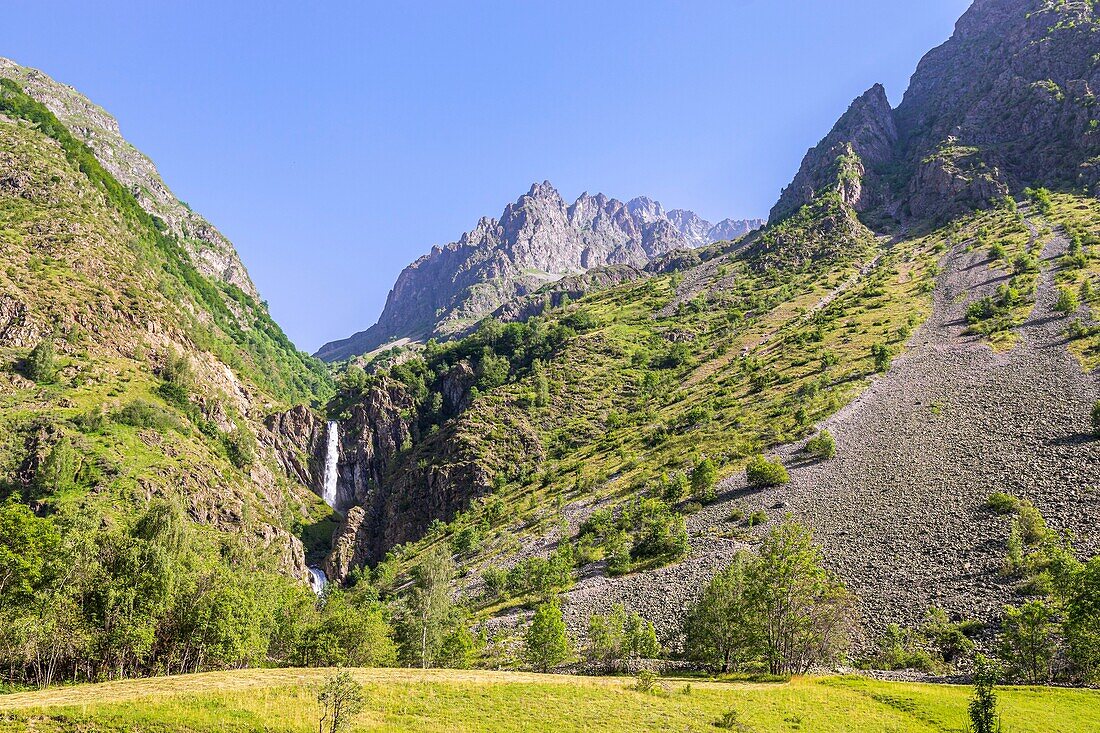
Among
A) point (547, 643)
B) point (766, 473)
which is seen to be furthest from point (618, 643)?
point (766, 473)

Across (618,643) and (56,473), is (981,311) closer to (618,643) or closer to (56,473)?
(618,643)

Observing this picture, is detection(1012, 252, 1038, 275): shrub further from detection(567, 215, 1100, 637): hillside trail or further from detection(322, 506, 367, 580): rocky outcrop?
detection(322, 506, 367, 580): rocky outcrop

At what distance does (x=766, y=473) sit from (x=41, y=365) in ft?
417

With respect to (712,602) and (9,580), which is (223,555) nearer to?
(9,580)

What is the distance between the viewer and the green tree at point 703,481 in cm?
8006

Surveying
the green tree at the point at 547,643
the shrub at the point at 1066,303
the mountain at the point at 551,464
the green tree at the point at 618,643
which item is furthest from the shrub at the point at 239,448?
the shrub at the point at 1066,303

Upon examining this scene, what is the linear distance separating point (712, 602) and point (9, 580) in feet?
164

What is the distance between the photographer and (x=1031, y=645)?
36781 millimetres

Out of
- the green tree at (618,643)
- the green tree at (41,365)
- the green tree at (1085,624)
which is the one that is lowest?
the green tree at (618,643)

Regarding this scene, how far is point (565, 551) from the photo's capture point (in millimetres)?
76375

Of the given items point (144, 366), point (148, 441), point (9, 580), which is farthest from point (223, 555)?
point (144, 366)

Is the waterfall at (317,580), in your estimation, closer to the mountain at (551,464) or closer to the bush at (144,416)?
the mountain at (551,464)

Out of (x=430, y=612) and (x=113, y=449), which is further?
(x=113, y=449)

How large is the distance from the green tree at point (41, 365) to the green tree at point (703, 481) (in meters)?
117
